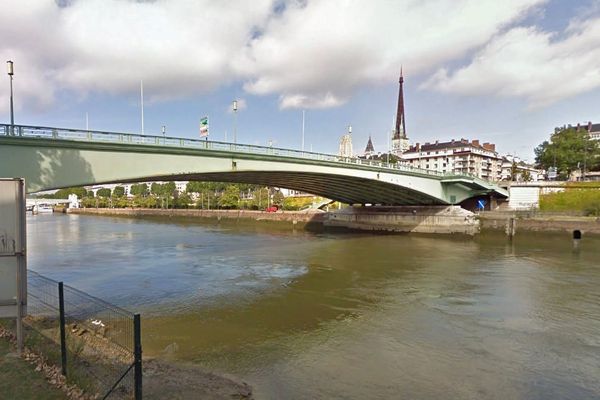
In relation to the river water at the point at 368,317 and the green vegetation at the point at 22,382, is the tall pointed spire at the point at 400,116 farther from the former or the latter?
the green vegetation at the point at 22,382

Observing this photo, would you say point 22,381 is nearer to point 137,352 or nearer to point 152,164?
point 137,352

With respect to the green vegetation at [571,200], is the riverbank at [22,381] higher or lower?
lower

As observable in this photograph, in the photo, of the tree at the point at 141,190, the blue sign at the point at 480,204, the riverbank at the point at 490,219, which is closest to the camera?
the riverbank at the point at 490,219

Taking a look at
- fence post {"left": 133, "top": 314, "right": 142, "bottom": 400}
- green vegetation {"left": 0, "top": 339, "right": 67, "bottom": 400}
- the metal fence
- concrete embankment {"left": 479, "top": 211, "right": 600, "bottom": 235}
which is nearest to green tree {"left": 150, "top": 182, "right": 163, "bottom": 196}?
concrete embankment {"left": 479, "top": 211, "right": 600, "bottom": 235}

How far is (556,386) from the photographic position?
8.42m

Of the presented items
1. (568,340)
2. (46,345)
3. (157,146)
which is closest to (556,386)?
(568,340)

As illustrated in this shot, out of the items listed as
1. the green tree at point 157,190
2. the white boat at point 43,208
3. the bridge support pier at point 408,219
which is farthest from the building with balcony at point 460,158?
the white boat at point 43,208

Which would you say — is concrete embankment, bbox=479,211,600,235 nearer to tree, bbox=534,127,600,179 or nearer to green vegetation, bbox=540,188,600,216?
green vegetation, bbox=540,188,600,216

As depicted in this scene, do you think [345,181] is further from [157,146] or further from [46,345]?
[46,345]

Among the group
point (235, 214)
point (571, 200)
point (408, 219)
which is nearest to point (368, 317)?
point (408, 219)

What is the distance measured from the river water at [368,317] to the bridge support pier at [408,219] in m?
15.6

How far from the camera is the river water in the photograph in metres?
8.63

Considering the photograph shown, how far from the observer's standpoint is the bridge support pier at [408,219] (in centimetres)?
4431

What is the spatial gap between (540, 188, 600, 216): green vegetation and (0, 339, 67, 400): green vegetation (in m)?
52.4
